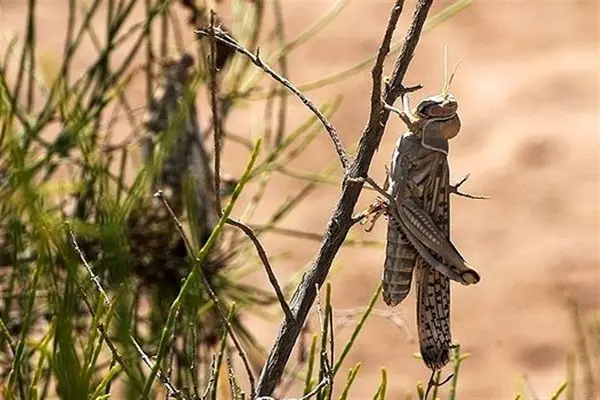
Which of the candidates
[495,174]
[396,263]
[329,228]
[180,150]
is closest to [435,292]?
[396,263]

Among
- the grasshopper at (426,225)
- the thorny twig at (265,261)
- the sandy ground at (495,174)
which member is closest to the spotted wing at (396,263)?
the grasshopper at (426,225)

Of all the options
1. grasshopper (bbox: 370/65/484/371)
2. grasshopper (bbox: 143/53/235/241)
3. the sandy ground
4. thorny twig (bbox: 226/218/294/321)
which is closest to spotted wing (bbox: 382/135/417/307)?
grasshopper (bbox: 370/65/484/371)

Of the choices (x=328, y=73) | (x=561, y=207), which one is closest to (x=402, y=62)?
(x=561, y=207)

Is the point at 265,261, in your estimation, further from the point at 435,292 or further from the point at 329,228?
the point at 435,292

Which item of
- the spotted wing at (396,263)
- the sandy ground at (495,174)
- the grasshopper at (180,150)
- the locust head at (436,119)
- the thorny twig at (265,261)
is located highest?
the sandy ground at (495,174)

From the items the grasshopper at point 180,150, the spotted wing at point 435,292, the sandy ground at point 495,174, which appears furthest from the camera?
the sandy ground at point 495,174

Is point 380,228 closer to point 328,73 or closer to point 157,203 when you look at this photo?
point 328,73

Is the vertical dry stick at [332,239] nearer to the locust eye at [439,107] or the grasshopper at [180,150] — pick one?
the locust eye at [439,107]
